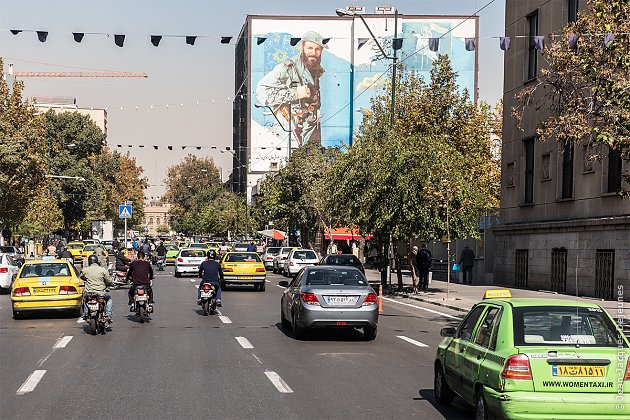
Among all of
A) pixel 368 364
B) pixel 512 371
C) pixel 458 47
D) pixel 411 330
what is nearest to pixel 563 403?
pixel 512 371

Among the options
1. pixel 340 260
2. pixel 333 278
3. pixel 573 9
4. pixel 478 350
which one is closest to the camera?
pixel 478 350

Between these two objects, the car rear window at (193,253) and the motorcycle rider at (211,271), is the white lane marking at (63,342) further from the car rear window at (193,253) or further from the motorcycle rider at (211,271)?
the car rear window at (193,253)

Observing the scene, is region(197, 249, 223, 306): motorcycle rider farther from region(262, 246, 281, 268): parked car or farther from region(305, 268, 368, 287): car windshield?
region(262, 246, 281, 268): parked car

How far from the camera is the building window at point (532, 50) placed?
36.7 m

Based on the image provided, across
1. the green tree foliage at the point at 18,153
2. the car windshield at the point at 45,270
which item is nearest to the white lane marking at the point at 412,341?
the car windshield at the point at 45,270

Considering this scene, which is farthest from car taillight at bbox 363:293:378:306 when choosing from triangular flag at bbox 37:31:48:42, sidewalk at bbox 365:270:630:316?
triangular flag at bbox 37:31:48:42

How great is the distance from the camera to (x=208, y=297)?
2266 cm

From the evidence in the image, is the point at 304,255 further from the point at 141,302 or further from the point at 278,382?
the point at 278,382

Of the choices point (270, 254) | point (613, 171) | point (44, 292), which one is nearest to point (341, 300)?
point (44, 292)

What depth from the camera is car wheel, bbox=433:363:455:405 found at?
10.2 meters

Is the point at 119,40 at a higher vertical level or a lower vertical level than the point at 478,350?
higher

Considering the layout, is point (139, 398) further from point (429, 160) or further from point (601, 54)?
point (429, 160)

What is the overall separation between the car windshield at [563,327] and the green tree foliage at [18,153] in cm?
4348

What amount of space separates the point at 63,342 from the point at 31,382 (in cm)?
501
